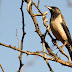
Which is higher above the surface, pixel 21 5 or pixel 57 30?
pixel 21 5

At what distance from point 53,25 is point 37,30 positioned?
2.32 metres

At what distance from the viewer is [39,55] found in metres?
2.00

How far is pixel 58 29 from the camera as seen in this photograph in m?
4.69

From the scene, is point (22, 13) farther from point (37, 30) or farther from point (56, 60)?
point (56, 60)

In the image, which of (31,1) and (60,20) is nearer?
(31,1)

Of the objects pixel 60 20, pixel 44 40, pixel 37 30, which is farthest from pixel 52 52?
pixel 60 20

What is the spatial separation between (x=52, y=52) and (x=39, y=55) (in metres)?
0.41

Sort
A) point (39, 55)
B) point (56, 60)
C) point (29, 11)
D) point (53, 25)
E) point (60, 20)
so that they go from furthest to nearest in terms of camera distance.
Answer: point (60, 20) → point (53, 25) → point (29, 11) → point (56, 60) → point (39, 55)

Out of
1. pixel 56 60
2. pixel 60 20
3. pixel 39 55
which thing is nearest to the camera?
pixel 39 55

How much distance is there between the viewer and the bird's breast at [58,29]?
455cm

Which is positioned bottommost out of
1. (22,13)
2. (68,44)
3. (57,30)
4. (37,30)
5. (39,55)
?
(68,44)

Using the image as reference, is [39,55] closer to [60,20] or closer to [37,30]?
[37,30]

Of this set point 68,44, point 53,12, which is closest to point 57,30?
point 68,44

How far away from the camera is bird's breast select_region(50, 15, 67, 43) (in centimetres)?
455
